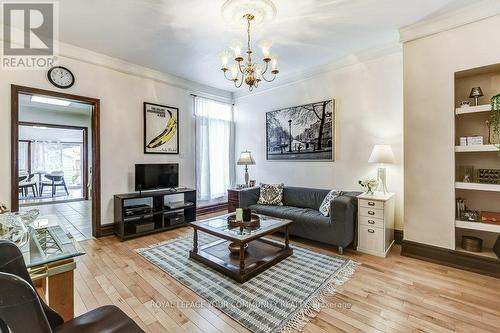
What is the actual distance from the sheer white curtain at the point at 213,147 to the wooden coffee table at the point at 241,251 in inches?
82.1

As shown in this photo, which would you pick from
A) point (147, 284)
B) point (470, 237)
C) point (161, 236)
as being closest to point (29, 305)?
point (147, 284)

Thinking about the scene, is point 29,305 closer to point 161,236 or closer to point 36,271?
point 36,271

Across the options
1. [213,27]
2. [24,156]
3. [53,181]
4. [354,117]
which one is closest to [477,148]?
[354,117]

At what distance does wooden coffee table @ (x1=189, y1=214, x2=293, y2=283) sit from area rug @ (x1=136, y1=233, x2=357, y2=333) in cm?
7

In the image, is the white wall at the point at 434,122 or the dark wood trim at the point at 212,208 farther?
the dark wood trim at the point at 212,208

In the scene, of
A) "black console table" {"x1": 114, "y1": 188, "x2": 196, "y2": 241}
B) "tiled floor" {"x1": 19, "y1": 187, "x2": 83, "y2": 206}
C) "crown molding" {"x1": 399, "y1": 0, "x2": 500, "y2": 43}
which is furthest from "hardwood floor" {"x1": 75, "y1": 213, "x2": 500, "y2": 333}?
"tiled floor" {"x1": 19, "y1": 187, "x2": 83, "y2": 206}

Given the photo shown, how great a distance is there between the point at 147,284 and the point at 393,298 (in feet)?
7.67

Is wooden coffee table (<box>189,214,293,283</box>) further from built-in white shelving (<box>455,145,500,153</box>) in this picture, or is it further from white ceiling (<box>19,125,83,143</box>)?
white ceiling (<box>19,125,83,143</box>)

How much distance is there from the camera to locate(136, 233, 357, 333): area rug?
1.83 metres

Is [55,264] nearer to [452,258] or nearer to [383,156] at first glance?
[383,156]

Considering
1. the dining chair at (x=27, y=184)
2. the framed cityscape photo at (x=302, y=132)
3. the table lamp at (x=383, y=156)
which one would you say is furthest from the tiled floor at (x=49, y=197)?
the table lamp at (x=383, y=156)

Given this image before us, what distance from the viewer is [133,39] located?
10.4ft

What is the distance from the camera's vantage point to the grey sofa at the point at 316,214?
2.97 m

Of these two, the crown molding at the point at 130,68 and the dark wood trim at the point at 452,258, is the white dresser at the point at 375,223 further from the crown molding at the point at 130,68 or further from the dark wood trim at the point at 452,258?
the crown molding at the point at 130,68
